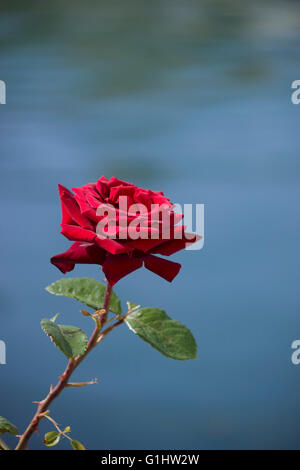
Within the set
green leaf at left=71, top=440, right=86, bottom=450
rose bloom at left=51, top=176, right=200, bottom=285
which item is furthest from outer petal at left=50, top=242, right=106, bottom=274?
green leaf at left=71, top=440, right=86, bottom=450

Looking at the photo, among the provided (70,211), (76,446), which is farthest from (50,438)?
(70,211)

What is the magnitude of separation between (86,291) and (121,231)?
0.06 meters

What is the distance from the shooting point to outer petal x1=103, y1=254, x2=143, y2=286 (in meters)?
0.27

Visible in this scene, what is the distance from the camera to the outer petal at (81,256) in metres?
0.28

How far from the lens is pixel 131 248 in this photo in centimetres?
27

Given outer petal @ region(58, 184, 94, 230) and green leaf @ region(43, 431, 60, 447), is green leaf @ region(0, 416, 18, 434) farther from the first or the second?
outer petal @ region(58, 184, 94, 230)

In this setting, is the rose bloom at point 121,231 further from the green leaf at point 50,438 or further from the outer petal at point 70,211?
the green leaf at point 50,438

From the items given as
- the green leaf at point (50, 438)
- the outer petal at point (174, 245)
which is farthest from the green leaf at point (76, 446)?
the outer petal at point (174, 245)

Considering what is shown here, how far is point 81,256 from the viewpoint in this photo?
0.91 feet

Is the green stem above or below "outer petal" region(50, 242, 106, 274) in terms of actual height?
below

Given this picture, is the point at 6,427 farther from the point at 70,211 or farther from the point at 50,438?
the point at 70,211

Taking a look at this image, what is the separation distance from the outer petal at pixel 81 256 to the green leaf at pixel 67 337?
1.2 inches
